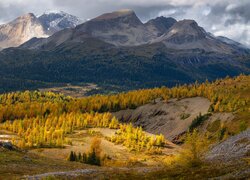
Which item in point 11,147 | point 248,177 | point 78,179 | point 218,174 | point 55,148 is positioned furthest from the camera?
point 55,148

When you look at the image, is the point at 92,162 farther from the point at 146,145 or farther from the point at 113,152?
the point at 146,145

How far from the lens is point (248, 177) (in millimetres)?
45625

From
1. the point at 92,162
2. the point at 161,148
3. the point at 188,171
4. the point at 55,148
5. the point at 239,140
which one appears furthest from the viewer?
the point at 161,148

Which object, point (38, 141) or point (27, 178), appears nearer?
point (27, 178)

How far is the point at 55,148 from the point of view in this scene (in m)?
179

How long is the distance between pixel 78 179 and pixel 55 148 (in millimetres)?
118492

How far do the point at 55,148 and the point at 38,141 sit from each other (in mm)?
11037

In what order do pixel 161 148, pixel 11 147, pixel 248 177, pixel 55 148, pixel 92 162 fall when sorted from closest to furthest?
pixel 248 177 < pixel 11 147 < pixel 92 162 < pixel 55 148 < pixel 161 148

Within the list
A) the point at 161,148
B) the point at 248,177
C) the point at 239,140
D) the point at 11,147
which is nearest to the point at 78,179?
the point at 248,177

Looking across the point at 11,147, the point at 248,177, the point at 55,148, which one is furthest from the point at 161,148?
the point at 248,177

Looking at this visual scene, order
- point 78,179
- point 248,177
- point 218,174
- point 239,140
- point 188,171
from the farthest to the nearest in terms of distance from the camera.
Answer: point 239,140
point 78,179
point 188,171
point 218,174
point 248,177

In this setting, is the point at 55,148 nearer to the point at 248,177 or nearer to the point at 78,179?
the point at 78,179

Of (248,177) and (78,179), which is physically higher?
(248,177)

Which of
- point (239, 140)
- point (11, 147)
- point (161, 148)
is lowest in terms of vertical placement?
point (161, 148)
